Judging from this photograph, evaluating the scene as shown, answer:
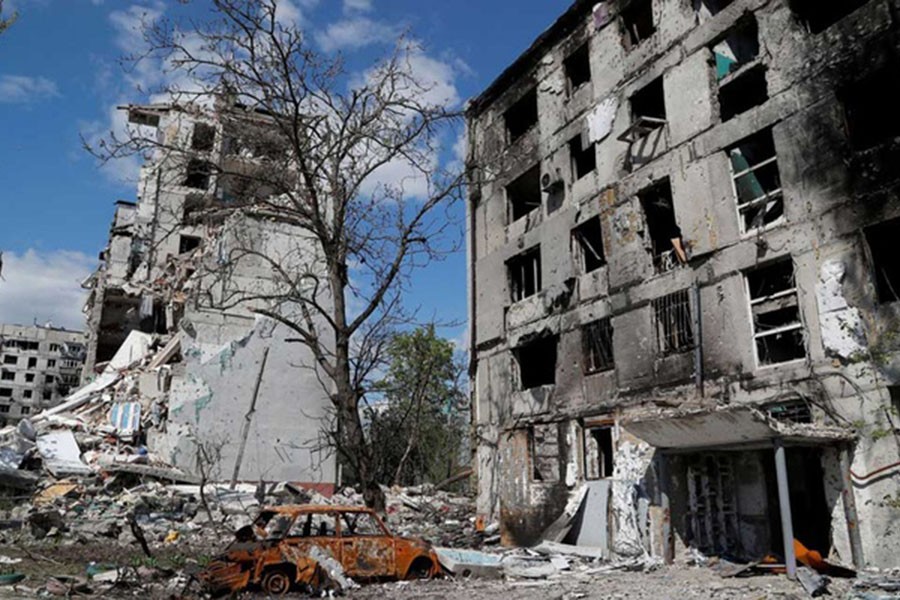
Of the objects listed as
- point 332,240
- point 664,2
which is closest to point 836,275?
point 664,2

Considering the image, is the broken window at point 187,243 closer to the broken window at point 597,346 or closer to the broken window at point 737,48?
the broken window at point 597,346

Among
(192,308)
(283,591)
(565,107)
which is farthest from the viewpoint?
(192,308)

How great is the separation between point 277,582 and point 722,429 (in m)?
6.91

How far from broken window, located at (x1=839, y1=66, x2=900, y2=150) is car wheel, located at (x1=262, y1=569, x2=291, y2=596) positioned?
10806 mm

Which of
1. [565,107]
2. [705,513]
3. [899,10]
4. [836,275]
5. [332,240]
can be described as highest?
[565,107]

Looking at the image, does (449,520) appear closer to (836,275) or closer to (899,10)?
(836,275)

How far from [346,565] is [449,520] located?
10996mm

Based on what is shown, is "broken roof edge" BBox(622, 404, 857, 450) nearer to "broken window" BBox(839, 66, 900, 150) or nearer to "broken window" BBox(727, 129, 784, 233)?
"broken window" BBox(727, 129, 784, 233)

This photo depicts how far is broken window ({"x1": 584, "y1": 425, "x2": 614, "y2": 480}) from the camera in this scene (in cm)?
1522

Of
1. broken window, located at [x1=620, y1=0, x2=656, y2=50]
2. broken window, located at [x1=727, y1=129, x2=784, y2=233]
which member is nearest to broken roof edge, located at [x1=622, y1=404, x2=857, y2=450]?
broken window, located at [x1=727, y1=129, x2=784, y2=233]

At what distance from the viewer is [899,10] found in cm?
1081

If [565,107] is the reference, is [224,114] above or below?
below

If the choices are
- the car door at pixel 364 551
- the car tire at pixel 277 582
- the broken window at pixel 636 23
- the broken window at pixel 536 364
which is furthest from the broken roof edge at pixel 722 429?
the broken window at pixel 636 23

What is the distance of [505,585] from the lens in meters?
9.91
